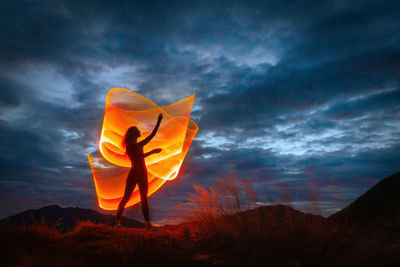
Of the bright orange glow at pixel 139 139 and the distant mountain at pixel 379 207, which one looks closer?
the distant mountain at pixel 379 207

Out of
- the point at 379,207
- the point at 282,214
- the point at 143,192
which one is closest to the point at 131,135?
the point at 143,192

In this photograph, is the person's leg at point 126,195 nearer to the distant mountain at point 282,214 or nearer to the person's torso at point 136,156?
the person's torso at point 136,156

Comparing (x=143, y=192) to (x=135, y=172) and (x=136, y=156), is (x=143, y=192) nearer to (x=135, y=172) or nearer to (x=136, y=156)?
(x=135, y=172)

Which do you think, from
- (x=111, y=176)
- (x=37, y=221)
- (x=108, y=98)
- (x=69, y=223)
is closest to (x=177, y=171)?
(x=111, y=176)

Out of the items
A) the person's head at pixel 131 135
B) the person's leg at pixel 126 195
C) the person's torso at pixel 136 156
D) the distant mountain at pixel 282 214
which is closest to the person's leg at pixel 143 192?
the person's leg at pixel 126 195

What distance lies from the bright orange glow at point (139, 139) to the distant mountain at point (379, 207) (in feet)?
17.5

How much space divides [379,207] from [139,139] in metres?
7.67

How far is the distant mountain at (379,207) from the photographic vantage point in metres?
6.74

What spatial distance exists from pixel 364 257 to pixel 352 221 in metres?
3.83

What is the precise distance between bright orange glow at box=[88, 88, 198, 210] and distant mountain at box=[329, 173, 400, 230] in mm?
5327

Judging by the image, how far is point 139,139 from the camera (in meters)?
10.4

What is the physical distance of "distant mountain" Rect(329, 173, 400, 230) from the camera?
22.1ft

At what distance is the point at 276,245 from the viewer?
4262mm

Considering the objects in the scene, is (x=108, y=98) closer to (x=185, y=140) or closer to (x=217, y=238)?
(x=185, y=140)
